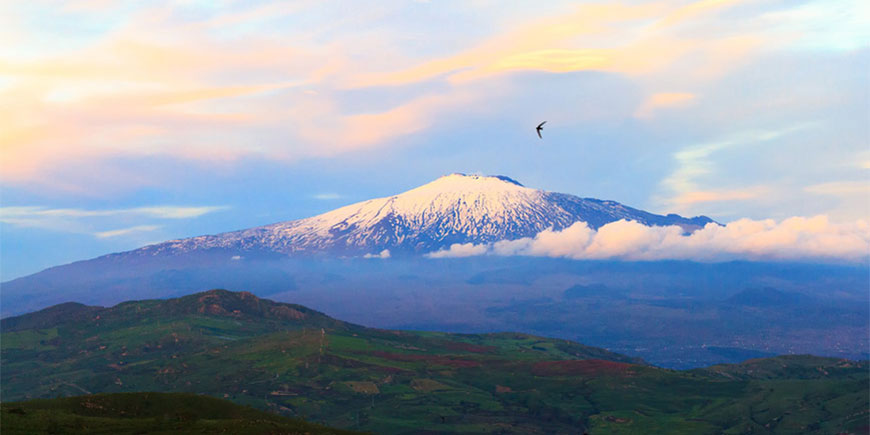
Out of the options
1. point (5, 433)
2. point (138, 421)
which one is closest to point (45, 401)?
point (138, 421)

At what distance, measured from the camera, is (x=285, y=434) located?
349 ft

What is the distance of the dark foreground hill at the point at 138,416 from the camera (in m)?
100

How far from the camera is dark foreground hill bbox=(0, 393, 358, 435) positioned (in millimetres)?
100188

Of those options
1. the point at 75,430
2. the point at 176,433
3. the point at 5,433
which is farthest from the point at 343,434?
the point at 5,433

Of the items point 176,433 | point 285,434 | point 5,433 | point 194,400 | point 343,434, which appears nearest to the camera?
point 5,433

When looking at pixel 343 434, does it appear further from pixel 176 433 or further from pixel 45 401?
pixel 45 401

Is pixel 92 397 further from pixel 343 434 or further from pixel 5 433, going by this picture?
pixel 343 434

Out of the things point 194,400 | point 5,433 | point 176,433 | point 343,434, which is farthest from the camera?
point 194,400

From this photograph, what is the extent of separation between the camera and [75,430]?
99625 mm

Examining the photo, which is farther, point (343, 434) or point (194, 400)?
point (194, 400)

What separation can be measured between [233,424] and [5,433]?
1110 inches

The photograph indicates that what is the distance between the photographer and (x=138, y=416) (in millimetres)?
121375

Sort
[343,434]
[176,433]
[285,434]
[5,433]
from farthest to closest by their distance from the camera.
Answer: [343,434]
[285,434]
[176,433]
[5,433]

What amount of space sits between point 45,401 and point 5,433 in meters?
30.3
